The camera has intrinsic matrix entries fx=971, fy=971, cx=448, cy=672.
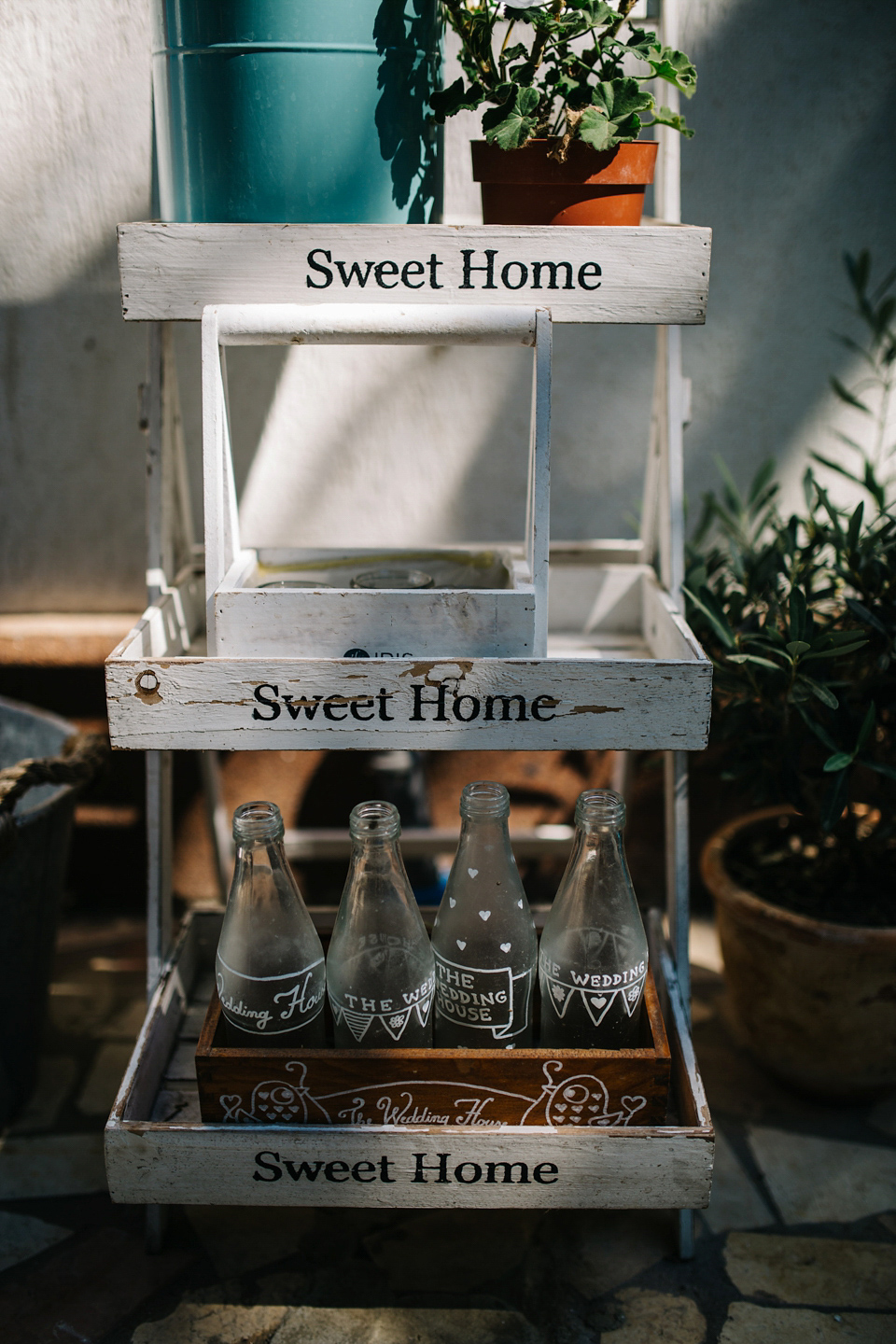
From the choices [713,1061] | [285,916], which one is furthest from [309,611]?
[713,1061]

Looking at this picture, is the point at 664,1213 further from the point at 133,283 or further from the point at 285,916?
the point at 133,283

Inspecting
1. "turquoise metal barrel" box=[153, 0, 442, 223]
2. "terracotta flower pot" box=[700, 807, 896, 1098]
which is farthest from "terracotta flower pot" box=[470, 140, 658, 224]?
"terracotta flower pot" box=[700, 807, 896, 1098]

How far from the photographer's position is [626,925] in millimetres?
1141

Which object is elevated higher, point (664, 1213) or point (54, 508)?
point (54, 508)

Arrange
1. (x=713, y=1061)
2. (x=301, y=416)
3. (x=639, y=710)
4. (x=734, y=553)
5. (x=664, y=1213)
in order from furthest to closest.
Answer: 1. (x=301, y=416)
2. (x=713, y=1061)
3. (x=734, y=553)
4. (x=664, y=1213)
5. (x=639, y=710)

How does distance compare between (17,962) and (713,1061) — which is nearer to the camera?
(17,962)

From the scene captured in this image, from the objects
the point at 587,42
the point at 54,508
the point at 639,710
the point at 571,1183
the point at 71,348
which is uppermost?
the point at 587,42

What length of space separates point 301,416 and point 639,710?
0.99 metres

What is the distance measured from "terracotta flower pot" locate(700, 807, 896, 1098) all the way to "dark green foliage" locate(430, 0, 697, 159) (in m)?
1.10

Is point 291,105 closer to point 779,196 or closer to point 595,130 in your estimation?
point 595,130

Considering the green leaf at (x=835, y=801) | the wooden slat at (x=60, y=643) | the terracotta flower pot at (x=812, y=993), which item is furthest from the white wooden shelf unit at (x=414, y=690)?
the wooden slat at (x=60, y=643)

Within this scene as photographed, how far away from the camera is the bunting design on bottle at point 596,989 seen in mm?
1123

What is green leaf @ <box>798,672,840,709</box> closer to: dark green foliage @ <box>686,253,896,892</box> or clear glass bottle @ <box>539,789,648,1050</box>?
dark green foliage @ <box>686,253,896,892</box>

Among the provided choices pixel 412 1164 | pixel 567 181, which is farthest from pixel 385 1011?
pixel 567 181
